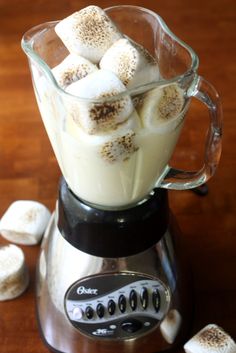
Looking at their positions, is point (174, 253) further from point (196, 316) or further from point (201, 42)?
point (201, 42)

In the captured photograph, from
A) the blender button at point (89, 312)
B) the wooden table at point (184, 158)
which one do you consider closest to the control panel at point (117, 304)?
the blender button at point (89, 312)

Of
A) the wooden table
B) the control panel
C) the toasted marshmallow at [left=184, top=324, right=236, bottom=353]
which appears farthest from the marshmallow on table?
the toasted marshmallow at [left=184, top=324, right=236, bottom=353]

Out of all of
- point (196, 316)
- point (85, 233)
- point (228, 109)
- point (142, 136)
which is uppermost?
point (142, 136)

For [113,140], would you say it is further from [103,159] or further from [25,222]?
[25,222]

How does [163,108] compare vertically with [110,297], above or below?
above

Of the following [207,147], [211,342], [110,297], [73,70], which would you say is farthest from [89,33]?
[211,342]

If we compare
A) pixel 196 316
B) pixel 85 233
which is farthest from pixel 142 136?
pixel 196 316
